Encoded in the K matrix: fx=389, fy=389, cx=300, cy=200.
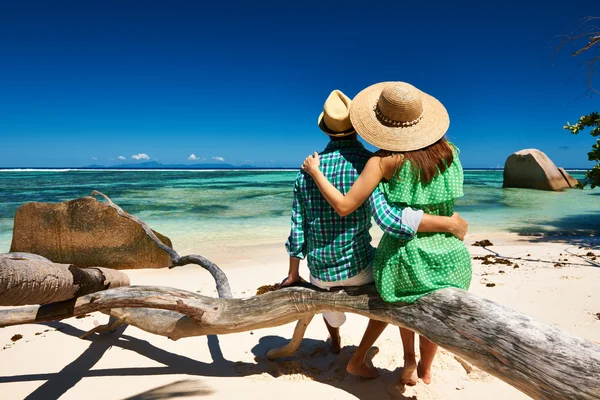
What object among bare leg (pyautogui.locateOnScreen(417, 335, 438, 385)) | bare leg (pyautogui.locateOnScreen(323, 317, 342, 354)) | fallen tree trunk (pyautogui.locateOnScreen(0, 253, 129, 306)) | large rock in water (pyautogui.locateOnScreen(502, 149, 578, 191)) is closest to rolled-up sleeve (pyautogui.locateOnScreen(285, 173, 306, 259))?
bare leg (pyautogui.locateOnScreen(417, 335, 438, 385))

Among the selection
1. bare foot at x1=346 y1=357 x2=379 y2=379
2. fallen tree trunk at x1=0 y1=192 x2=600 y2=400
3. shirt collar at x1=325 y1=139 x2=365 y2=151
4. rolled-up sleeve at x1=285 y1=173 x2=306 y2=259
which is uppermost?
shirt collar at x1=325 y1=139 x2=365 y2=151

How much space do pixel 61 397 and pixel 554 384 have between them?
2955mm

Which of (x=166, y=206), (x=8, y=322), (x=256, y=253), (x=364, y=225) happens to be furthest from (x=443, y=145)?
(x=166, y=206)

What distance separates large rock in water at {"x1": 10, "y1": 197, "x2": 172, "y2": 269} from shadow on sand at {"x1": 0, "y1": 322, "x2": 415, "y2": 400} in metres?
3.07

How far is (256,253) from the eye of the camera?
8070 mm

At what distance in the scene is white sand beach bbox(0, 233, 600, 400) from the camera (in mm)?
2689

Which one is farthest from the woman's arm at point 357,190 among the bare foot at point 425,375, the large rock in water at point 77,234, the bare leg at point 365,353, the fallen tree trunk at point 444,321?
the large rock in water at point 77,234

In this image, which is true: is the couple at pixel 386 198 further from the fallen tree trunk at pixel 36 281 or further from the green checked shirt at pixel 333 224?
the fallen tree trunk at pixel 36 281

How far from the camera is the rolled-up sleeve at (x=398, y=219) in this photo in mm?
1962

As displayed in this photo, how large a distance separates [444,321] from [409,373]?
2.50 ft

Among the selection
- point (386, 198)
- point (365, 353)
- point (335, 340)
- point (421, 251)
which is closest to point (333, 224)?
point (386, 198)

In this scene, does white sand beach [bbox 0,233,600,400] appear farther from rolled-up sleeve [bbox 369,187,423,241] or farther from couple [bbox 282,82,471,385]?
rolled-up sleeve [bbox 369,187,423,241]

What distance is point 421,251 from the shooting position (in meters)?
2.06

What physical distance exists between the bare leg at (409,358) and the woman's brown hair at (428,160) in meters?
1.12
